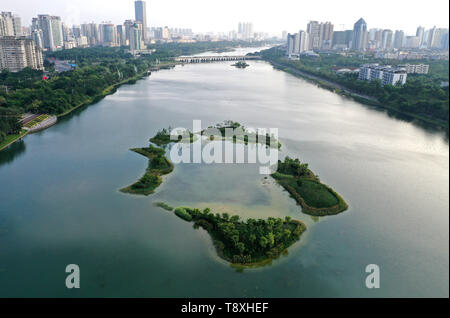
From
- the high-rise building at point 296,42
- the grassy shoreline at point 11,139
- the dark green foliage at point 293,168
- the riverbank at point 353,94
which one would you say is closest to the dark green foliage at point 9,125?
the grassy shoreline at point 11,139

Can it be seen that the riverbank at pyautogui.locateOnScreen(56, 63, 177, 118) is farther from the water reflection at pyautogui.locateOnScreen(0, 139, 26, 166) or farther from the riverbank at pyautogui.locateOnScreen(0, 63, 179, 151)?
the water reflection at pyautogui.locateOnScreen(0, 139, 26, 166)

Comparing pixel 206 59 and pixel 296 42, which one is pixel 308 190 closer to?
pixel 206 59

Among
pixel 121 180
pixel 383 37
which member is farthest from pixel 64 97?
pixel 383 37

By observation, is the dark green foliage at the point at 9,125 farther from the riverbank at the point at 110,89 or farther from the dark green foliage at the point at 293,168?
the dark green foliage at the point at 293,168

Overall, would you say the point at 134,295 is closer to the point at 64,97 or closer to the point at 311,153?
the point at 311,153

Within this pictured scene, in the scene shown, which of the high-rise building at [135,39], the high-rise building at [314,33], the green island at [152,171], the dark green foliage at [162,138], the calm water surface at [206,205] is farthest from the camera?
the high-rise building at [314,33]

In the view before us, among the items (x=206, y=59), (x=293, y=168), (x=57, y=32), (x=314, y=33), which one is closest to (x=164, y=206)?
(x=293, y=168)
